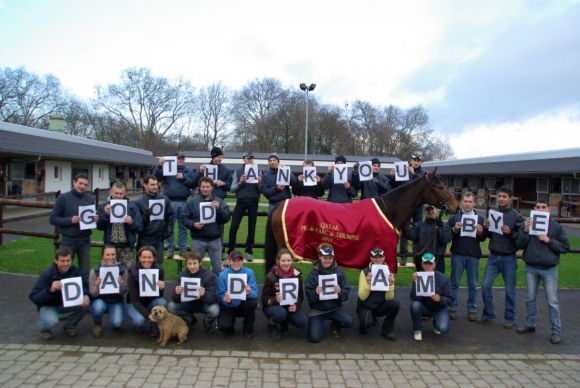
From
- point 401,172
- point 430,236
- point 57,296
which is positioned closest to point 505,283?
point 430,236

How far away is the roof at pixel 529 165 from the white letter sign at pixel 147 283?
2110 cm

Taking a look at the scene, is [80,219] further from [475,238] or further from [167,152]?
[167,152]

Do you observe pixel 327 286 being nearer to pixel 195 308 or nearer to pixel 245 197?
pixel 195 308

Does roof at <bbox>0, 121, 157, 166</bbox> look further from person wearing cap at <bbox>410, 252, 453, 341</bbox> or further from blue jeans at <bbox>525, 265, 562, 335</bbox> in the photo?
blue jeans at <bbox>525, 265, 562, 335</bbox>

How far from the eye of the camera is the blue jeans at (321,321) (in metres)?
4.86

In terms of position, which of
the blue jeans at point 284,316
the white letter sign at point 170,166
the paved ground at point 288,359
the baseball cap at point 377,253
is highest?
the white letter sign at point 170,166

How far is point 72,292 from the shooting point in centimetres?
472

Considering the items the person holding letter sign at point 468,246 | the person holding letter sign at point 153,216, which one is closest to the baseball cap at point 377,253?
the person holding letter sign at point 468,246

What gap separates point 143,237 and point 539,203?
17.7 ft

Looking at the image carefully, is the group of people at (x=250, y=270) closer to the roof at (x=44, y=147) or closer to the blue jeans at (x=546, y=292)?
the blue jeans at (x=546, y=292)

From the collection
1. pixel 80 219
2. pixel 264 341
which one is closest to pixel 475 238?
pixel 264 341

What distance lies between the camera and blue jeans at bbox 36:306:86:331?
4691mm

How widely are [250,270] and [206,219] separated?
1.13 meters

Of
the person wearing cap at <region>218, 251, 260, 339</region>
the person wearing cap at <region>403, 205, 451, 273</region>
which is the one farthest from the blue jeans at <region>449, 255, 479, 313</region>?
the person wearing cap at <region>218, 251, 260, 339</region>
